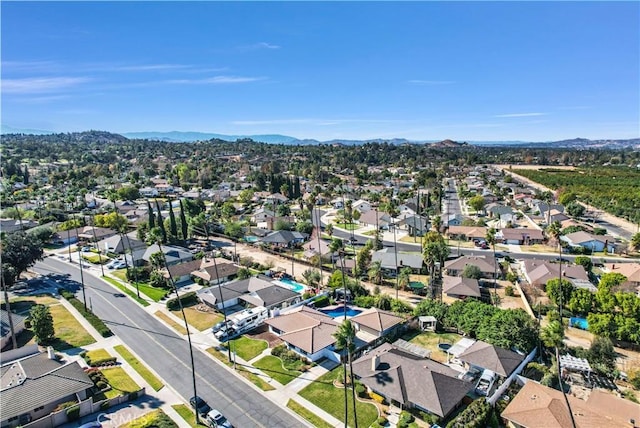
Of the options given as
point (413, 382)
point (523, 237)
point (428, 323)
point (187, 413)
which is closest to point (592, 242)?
point (523, 237)

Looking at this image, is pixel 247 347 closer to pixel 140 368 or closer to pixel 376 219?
pixel 140 368

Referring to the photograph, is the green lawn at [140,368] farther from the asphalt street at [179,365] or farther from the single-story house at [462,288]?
the single-story house at [462,288]

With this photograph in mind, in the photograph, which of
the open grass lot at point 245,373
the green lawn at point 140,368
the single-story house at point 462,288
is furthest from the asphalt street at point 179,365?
the single-story house at point 462,288

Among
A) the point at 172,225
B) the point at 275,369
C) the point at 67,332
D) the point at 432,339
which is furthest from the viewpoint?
the point at 172,225

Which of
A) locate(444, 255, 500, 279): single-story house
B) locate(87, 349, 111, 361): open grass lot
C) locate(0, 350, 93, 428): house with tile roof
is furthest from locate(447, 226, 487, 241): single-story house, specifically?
locate(0, 350, 93, 428): house with tile roof

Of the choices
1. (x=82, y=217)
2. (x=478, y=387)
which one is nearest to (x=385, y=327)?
(x=478, y=387)
